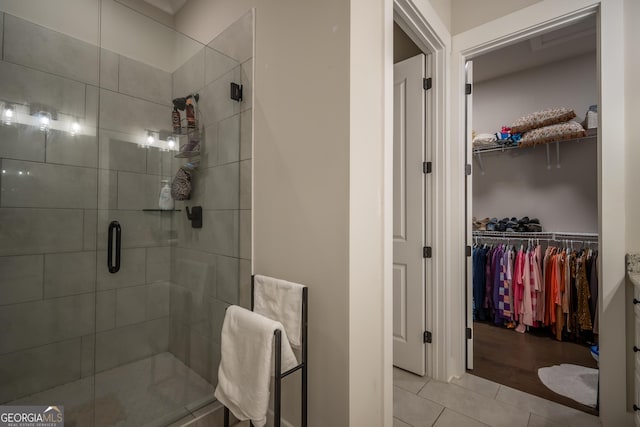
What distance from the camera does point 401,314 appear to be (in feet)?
7.38

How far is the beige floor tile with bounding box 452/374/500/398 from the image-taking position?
196 centimetres

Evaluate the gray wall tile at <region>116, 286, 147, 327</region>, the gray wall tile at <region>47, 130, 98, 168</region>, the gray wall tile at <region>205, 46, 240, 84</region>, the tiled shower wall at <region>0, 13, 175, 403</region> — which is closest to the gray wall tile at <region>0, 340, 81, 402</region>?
the tiled shower wall at <region>0, 13, 175, 403</region>

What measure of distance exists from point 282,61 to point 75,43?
1.25 meters

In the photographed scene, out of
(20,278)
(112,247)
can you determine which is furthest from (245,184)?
(20,278)

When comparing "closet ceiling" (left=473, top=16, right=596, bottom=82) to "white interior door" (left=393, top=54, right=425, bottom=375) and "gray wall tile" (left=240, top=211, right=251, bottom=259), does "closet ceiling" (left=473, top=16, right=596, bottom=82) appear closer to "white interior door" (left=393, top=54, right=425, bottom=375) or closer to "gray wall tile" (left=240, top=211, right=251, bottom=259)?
"white interior door" (left=393, top=54, right=425, bottom=375)

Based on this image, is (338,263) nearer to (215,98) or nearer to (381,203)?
(381,203)

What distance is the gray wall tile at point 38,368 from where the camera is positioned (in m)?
1.43

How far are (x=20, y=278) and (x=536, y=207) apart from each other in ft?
15.8

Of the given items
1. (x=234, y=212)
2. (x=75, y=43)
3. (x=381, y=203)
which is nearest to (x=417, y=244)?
(x=381, y=203)

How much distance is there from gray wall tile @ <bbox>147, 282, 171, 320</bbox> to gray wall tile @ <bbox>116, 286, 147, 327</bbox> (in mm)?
30

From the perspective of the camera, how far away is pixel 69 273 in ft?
5.32

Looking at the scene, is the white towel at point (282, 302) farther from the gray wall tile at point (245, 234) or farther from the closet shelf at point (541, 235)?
the closet shelf at point (541, 235)

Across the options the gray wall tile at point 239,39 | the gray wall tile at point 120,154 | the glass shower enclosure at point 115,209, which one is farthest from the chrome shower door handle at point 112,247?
the gray wall tile at point 239,39

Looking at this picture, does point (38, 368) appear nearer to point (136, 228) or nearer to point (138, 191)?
point (136, 228)
